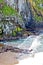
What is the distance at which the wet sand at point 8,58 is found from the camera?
31166 millimetres

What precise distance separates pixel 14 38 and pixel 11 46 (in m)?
5.86

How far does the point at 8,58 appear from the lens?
109 ft

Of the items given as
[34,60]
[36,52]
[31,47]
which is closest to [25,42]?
[31,47]

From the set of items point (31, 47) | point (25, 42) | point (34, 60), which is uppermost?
point (34, 60)

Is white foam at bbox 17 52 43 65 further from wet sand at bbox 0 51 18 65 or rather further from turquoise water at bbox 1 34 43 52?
turquoise water at bbox 1 34 43 52

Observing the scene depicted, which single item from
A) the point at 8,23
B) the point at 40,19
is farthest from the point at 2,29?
the point at 40,19

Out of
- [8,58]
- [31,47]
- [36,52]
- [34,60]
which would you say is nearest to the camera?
[34,60]

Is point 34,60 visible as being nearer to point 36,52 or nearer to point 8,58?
point 8,58

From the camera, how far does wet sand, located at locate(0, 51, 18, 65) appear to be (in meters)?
31.2

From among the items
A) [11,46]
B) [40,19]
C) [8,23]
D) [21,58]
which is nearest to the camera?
[21,58]

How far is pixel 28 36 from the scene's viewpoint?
48156 millimetres

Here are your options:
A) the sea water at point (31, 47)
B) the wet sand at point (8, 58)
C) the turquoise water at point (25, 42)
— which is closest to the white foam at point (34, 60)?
the sea water at point (31, 47)

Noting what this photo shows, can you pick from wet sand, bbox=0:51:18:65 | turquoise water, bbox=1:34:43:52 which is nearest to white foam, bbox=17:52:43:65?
wet sand, bbox=0:51:18:65

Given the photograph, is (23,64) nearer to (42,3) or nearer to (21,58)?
(21,58)
